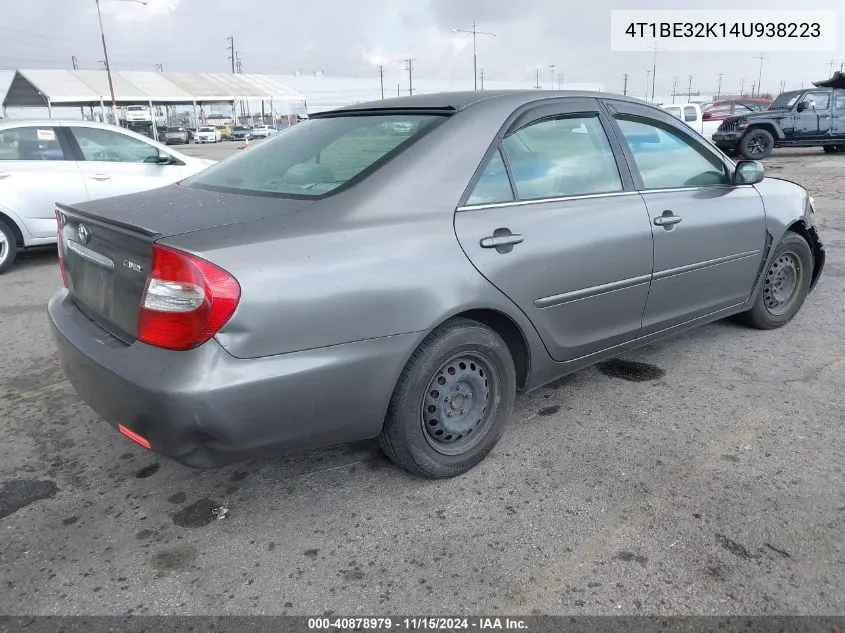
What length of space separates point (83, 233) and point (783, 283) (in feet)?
13.9

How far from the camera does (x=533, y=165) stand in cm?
290

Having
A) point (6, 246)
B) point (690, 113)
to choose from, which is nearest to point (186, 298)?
point (6, 246)

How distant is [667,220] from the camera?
3.30 meters

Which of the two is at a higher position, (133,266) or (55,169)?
(55,169)

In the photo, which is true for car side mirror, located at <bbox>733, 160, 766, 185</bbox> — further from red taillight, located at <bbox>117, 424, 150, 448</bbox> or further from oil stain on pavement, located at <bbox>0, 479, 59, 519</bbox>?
oil stain on pavement, located at <bbox>0, 479, 59, 519</bbox>

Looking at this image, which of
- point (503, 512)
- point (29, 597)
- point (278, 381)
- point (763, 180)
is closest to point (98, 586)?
point (29, 597)

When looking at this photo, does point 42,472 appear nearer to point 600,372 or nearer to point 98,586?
point 98,586

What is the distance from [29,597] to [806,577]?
98.7 inches

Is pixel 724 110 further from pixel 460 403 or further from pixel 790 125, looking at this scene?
pixel 460 403

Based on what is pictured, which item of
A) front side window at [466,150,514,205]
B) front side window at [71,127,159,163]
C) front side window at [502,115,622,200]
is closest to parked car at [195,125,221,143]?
front side window at [71,127,159,163]

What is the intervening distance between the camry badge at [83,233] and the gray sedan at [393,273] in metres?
0.01

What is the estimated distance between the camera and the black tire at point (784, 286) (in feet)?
14.0

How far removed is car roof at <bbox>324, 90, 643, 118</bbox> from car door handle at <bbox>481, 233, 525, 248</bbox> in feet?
2.01

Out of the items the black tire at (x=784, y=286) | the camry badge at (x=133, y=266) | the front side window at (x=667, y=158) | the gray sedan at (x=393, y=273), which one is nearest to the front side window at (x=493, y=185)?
the gray sedan at (x=393, y=273)
